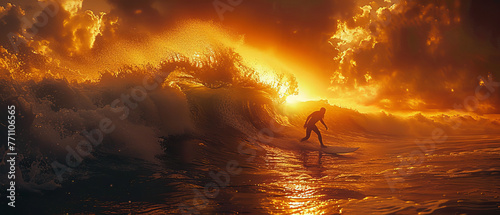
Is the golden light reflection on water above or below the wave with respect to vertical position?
below

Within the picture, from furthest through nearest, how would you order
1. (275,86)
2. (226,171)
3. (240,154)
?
(275,86) → (240,154) → (226,171)

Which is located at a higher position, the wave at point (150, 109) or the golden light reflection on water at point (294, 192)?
the wave at point (150, 109)

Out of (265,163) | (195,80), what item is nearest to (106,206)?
(265,163)

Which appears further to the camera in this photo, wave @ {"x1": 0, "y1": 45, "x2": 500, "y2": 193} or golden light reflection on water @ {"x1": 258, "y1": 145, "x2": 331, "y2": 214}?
wave @ {"x1": 0, "y1": 45, "x2": 500, "y2": 193}

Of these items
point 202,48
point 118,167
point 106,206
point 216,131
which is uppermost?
point 202,48

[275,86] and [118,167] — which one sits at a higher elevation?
[275,86]

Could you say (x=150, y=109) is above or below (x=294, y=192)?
above

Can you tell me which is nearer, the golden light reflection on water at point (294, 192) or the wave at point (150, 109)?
the golden light reflection on water at point (294, 192)

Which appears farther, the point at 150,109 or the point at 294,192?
the point at 150,109

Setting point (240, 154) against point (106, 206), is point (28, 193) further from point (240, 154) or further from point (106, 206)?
point (240, 154)

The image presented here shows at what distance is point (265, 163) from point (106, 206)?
5.31 m

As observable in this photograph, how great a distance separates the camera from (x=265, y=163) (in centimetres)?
959

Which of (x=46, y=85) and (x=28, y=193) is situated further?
(x=46, y=85)

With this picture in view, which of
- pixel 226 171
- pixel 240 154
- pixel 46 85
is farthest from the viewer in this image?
pixel 240 154
